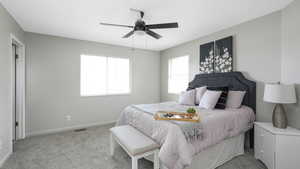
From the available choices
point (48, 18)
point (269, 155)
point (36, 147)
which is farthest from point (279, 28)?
point (36, 147)

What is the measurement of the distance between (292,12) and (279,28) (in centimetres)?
29

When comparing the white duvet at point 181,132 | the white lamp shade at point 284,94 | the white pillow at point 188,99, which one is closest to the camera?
the white duvet at point 181,132

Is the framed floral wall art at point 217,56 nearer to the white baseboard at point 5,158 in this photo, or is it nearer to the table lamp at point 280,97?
the table lamp at point 280,97

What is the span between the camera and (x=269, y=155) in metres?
1.98

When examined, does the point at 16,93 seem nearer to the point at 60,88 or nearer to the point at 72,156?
the point at 60,88

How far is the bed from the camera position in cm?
164

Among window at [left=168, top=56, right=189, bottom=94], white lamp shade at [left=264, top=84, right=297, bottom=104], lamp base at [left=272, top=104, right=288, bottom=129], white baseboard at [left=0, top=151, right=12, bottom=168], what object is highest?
window at [left=168, top=56, right=189, bottom=94]

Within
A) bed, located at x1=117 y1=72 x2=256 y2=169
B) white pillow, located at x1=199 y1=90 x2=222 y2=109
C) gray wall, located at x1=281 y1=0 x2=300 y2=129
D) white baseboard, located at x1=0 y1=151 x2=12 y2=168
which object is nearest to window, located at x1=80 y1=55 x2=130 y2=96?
bed, located at x1=117 y1=72 x2=256 y2=169

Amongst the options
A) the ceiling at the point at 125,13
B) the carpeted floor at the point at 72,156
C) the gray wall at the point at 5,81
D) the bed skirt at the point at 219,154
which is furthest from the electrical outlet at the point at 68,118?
the bed skirt at the point at 219,154

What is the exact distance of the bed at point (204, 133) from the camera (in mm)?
1642

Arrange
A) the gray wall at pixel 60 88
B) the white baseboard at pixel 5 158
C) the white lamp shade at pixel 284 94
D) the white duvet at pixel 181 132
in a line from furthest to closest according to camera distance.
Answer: the gray wall at pixel 60 88 → the white baseboard at pixel 5 158 → the white lamp shade at pixel 284 94 → the white duvet at pixel 181 132

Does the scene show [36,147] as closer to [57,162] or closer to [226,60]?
[57,162]

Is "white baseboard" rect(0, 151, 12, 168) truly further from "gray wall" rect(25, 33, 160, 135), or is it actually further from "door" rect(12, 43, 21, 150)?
"gray wall" rect(25, 33, 160, 135)

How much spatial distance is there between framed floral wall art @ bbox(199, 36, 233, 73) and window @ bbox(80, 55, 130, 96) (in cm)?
247
